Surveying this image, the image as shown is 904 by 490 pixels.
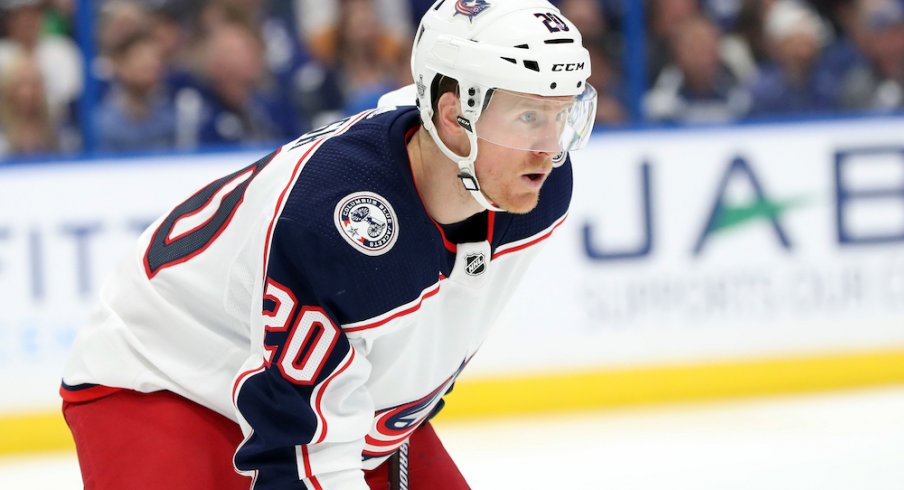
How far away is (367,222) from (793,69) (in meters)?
3.66

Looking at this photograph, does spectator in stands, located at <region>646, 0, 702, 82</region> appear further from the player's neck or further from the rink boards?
the player's neck

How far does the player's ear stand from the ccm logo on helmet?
16 centimetres

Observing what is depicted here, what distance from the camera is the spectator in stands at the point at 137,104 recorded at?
436 cm

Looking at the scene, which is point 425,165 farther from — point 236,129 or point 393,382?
point 236,129

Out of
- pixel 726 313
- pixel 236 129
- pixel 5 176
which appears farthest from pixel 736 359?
pixel 5 176

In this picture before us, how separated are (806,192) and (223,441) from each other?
10.6 feet

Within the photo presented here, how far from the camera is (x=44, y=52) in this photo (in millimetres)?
4438

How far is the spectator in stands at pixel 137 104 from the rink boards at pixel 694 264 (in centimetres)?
14

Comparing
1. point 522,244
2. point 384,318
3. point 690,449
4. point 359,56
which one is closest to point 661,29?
point 359,56

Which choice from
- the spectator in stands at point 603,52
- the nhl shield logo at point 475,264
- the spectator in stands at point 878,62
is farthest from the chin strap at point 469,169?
the spectator in stands at point 878,62

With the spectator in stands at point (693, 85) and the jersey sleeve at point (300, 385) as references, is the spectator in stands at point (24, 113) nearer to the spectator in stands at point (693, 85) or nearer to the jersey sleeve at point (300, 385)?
the spectator in stands at point (693, 85)

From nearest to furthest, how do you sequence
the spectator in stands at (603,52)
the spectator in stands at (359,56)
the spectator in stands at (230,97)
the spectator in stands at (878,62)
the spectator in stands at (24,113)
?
the spectator in stands at (24,113)
the spectator in stands at (230,97)
the spectator in stands at (359,56)
the spectator in stands at (603,52)
the spectator in stands at (878,62)

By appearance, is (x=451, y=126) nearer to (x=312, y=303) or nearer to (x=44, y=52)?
(x=312, y=303)

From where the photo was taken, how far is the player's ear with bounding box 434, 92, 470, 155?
6.07 feet
